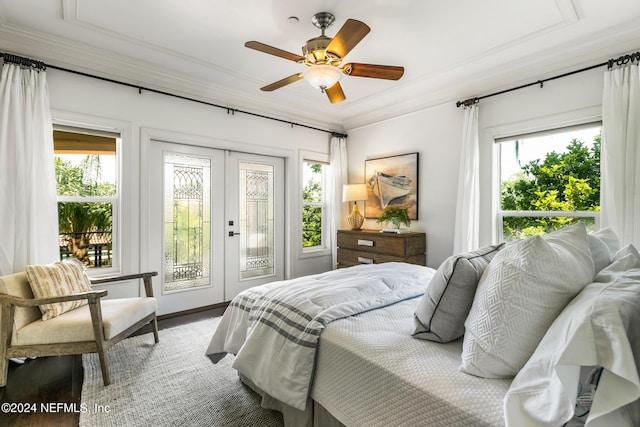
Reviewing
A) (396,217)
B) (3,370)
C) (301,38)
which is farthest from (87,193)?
(396,217)

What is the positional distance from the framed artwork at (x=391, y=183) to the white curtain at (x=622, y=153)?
1887 millimetres

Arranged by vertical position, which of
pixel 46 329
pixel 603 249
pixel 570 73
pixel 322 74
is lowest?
pixel 46 329

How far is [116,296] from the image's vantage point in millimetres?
3166

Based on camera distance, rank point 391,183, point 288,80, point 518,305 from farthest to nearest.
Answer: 1. point 391,183
2. point 288,80
3. point 518,305

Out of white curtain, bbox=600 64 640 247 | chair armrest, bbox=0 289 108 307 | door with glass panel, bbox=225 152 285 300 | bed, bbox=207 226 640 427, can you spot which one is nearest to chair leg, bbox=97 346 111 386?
chair armrest, bbox=0 289 108 307

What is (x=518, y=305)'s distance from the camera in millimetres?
1032

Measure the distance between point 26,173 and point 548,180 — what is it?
470 centimetres

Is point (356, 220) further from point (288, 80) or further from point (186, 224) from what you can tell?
point (288, 80)

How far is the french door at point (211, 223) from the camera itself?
3.56m

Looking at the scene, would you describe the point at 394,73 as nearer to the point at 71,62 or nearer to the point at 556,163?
the point at 556,163

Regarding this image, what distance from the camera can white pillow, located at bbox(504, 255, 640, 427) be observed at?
2.39 ft

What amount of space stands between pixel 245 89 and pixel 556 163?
11.3 ft

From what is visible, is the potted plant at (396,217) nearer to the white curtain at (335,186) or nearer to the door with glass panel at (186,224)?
the white curtain at (335,186)

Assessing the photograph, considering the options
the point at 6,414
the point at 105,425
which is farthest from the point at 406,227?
the point at 6,414
